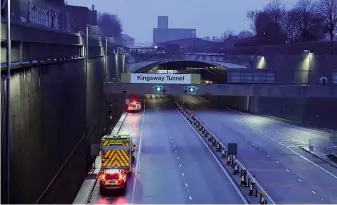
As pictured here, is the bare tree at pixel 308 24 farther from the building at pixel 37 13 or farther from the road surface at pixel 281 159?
the building at pixel 37 13

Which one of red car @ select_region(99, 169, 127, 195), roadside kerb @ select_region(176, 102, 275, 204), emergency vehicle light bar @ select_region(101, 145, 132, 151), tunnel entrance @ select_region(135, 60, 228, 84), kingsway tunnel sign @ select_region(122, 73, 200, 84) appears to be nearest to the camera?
roadside kerb @ select_region(176, 102, 275, 204)

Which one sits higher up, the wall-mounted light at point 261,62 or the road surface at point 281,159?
the wall-mounted light at point 261,62

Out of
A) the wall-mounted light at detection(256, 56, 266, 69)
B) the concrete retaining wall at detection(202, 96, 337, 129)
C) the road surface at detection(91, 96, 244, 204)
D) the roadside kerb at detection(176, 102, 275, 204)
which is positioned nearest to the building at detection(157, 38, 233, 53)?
the wall-mounted light at detection(256, 56, 266, 69)

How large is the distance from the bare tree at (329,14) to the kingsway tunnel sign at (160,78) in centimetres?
6834

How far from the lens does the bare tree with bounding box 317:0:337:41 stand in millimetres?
105062

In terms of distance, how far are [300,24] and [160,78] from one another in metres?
90.7

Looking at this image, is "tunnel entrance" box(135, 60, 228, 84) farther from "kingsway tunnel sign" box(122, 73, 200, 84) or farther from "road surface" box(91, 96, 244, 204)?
"kingsway tunnel sign" box(122, 73, 200, 84)

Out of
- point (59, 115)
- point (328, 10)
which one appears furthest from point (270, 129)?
point (328, 10)

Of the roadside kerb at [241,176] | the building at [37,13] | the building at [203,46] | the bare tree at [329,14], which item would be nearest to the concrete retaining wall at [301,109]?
the roadside kerb at [241,176]

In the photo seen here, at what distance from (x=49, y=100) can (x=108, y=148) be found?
Result: 1206 cm

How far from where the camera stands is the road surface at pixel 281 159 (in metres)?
29.0

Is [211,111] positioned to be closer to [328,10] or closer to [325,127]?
[325,127]

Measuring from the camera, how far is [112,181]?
2783 cm

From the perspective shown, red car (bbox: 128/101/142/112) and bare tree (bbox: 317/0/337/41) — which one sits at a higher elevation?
bare tree (bbox: 317/0/337/41)
